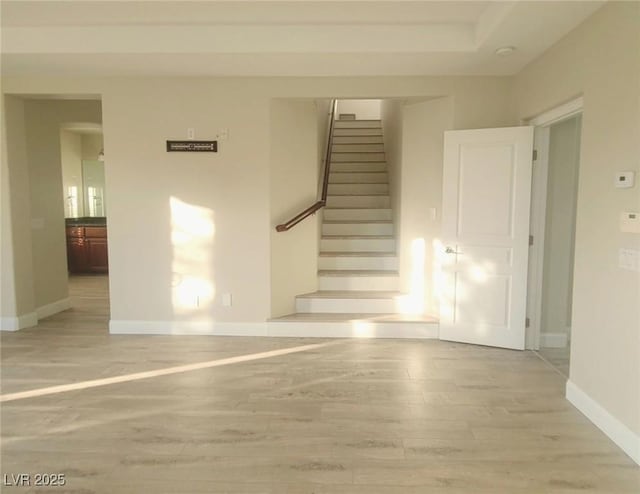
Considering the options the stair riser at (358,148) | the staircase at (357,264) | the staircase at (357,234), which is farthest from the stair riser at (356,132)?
the stair riser at (358,148)

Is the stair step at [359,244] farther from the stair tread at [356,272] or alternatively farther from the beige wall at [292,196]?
the beige wall at [292,196]

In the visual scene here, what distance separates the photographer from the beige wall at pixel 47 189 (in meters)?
4.94

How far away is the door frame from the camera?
383 cm

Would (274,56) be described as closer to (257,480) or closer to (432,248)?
(432,248)

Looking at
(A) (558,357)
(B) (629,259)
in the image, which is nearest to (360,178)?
(A) (558,357)

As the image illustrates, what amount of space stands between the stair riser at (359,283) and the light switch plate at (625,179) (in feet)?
9.23

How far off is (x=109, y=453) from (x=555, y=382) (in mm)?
3110

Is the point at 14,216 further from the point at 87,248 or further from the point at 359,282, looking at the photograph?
the point at 359,282

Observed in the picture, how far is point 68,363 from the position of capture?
3691 millimetres

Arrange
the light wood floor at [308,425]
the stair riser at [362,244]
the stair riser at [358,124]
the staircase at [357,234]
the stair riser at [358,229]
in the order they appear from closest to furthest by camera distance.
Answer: the light wood floor at [308,425] → the staircase at [357,234] → the stair riser at [362,244] → the stair riser at [358,229] → the stair riser at [358,124]

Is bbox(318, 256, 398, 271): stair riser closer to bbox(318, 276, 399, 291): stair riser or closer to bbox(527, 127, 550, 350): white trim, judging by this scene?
bbox(318, 276, 399, 291): stair riser

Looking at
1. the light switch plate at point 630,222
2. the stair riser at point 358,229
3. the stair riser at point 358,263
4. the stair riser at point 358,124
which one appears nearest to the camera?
the light switch plate at point 630,222

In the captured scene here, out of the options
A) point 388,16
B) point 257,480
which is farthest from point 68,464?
point 388,16

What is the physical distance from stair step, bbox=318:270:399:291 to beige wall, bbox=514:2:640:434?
2260 millimetres
